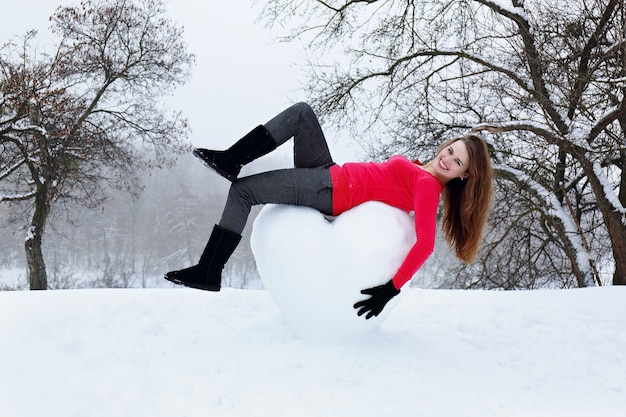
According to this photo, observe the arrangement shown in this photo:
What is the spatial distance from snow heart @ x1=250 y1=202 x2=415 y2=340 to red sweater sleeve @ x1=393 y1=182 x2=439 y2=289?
4.8 inches

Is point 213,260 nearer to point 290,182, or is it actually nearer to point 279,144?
point 290,182

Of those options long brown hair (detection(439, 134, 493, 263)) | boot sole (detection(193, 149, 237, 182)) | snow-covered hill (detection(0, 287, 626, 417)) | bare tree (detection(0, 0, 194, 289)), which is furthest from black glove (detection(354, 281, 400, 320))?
bare tree (detection(0, 0, 194, 289))

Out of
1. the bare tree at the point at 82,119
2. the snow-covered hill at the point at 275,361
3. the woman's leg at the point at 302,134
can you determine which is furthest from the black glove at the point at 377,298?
the bare tree at the point at 82,119

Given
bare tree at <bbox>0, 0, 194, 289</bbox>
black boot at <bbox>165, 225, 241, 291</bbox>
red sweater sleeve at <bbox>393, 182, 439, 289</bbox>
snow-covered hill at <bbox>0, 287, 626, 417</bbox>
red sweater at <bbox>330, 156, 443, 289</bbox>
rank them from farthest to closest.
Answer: bare tree at <bbox>0, 0, 194, 289</bbox> < red sweater at <bbox>330, 156, 443, 289</bbox> < black boot at <bbox>165, 225, 241, 291</bbox> < red sweater sleeve at <bbox>393, 182, 439, 289</bbox> < snow-covered hill at <bbox>0, 287, 626, 417</bbox>

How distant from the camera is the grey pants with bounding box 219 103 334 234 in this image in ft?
10.1

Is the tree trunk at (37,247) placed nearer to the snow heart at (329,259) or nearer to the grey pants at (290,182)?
the grey pants at (290,182)

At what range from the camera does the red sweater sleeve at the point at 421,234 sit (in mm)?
2881

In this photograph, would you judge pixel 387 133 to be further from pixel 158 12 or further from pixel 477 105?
pixel 158 12

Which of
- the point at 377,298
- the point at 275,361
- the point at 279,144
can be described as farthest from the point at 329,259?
the point at 279,144

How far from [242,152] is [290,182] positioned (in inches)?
13.2

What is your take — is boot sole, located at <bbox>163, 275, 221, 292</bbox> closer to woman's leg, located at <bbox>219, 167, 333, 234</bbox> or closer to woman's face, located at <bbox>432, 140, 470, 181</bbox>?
woman's leg, located at <bbox>219, 167, 333, 234</bbox>

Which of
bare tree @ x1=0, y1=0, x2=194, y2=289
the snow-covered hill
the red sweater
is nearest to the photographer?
the snow-covered hill

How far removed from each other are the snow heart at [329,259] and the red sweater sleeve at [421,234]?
0.40 ft

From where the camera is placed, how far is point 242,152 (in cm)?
309
